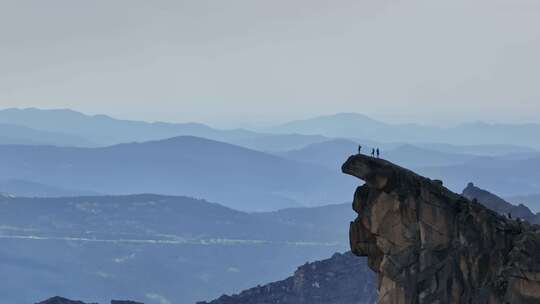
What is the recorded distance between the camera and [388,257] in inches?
2079

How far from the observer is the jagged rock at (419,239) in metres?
52.8

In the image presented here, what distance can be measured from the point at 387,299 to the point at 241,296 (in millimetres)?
142690

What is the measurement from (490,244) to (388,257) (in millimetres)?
4945

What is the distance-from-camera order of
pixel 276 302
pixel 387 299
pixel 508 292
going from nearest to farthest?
pixel 508 292 < pixel 387 299 < pixel 276 302

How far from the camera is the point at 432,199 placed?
175 feet

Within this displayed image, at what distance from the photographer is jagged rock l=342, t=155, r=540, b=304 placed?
5278cm

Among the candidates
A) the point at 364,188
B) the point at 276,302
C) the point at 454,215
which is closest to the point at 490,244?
the point at 454,215

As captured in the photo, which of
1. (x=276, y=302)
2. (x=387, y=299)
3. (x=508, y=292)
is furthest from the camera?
(x=276, y=302)

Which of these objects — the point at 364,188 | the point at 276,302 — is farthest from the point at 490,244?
the point at 276,302

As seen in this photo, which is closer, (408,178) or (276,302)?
(408,178)

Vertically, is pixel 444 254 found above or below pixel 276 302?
below

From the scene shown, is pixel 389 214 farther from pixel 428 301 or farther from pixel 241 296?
pixel 241 296

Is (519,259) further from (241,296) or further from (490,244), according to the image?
(241,296)

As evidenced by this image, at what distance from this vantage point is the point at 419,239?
5297 centimetres
